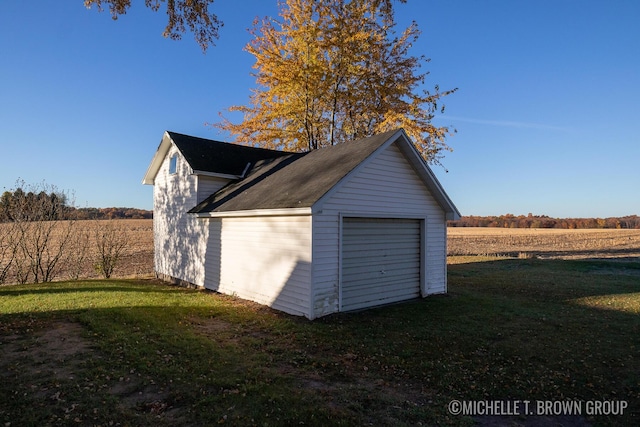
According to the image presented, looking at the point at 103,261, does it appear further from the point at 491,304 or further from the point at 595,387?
the point at 595,387

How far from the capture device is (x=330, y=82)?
887 inches

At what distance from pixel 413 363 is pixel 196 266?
33.1 feet

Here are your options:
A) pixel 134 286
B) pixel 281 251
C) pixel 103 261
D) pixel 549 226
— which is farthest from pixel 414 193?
pixel 549 226

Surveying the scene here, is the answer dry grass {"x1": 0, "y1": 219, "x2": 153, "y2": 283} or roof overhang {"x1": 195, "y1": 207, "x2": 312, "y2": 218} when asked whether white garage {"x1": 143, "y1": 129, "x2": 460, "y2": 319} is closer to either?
roof overhang {"x1": 195, "y1": 207, "x2": 312, "y2": 218}

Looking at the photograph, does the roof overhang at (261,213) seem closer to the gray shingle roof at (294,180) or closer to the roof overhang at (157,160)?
the gray shingle roof at (294,180)

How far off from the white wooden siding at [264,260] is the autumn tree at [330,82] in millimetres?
12563

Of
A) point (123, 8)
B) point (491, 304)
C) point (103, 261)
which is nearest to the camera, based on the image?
point (123, 8)

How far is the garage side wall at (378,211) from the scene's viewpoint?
927 cm

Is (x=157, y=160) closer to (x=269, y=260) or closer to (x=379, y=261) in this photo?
(x=269, y=260)

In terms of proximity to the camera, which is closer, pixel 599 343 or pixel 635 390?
pixel 635 390

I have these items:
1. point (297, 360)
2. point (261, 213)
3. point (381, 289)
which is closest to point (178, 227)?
point (261, 213)

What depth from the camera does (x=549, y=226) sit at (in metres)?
79.8

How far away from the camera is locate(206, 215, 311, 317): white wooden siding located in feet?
30.6

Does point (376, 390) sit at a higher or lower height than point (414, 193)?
lower
